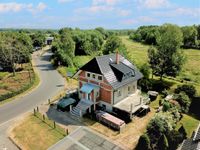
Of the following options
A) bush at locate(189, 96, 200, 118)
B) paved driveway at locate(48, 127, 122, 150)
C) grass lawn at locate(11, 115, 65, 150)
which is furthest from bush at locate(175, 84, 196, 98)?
grass lawn at locate(11, 115, 65, 150)

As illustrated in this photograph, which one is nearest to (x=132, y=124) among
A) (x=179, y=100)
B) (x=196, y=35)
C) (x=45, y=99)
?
(x=179, y=100)

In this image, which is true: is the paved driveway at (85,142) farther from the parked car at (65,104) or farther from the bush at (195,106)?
the bush at (195,106)

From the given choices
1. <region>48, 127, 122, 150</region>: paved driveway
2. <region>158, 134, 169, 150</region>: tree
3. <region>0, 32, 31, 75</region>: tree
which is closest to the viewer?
<region>158, 134, 169, 150</region>: tree

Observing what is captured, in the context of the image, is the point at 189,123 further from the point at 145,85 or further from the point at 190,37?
the point at 190,37

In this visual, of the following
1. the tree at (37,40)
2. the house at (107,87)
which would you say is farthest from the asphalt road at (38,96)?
the tree at (37,40)

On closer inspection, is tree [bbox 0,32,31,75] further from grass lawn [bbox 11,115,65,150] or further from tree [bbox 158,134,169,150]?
tree [bbox 158,134,169,150]

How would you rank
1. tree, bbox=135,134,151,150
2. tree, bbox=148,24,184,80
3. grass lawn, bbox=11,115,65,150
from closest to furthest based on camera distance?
1. tree, bbox=135,134,151,150
2. grass lawn, bbox=11,115,65,150
3. tree, bbox=148,24,184,80

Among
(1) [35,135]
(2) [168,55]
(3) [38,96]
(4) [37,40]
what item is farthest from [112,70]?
(4) [37,40]
